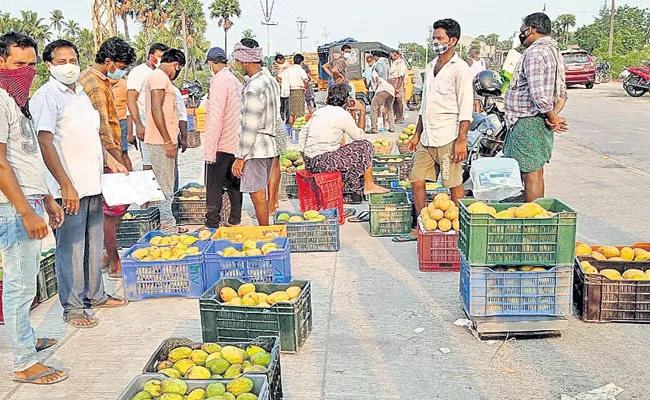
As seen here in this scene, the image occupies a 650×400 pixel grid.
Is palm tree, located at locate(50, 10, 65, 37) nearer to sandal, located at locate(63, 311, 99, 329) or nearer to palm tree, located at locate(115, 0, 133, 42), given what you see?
palm tree, located at locate(115, 0, 133, 42)

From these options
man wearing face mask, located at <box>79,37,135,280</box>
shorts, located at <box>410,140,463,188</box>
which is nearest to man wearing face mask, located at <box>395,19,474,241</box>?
shorts, located at <box>410,140,463,188</box>

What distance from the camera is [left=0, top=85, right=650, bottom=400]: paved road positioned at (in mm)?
3887

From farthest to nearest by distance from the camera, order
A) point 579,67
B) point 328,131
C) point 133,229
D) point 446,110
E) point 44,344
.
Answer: point 579,67 < point 328,131 < point 133,229 < point 446,110 < point 44,344

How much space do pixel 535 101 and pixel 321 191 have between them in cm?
280

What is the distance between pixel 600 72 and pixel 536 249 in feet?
134

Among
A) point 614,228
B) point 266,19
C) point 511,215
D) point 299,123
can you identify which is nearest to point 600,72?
point 266,19

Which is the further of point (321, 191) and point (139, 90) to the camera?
point (139, 90)

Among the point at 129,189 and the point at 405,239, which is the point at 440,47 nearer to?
the point at 405,239

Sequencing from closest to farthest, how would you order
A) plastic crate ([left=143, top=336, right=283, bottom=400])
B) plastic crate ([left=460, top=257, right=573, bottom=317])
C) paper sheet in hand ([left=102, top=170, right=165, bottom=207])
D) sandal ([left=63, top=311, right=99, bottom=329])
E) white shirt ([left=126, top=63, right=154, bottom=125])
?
plastic crate ([left=143, top=336, right=283, bottom=400]), plastic crate ([left=460, top=257, right=573, bottom=317]), sandal ([left=63, top=311, right=99, bottom=329]), paper sheet in hand ([left=102, top=170, right=165, bottom=207]), white shirt ([left=126, top=63, right=154, bottom=125])

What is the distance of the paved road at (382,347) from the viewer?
12.8 feet

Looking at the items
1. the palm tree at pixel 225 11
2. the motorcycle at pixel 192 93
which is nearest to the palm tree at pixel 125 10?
the palm tree at pixel 225 11

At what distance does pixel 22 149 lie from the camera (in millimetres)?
3838

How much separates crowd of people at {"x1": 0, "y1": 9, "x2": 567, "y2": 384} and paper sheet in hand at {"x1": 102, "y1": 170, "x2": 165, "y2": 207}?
134 mm

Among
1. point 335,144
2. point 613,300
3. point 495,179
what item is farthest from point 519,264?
point 335,144
